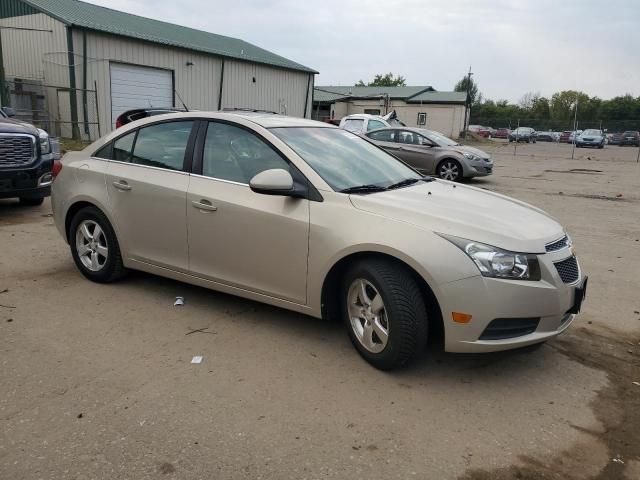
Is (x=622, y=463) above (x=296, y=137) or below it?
below

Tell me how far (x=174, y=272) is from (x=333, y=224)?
1.63m

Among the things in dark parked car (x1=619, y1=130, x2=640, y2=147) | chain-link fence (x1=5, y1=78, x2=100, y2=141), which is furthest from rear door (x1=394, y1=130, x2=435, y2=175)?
dark parked car (x1=619, y1=130, x2=640, y2=147)

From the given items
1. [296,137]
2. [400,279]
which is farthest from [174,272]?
[400,279]

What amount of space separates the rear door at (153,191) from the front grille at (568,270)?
2772 mm

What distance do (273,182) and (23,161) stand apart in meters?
5.65

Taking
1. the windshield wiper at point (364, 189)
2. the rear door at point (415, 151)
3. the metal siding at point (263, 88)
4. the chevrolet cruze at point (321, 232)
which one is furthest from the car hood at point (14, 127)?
the metal siding at point (263, 88)

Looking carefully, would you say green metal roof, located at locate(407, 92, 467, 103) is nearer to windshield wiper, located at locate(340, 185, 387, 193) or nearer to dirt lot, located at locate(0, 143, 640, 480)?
dirt lot, located at locate(0, 143, 640, 480)

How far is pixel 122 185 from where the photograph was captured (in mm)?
4715

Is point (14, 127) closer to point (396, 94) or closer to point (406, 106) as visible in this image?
point (406, 106)

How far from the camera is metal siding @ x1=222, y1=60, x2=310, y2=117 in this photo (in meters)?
27.0

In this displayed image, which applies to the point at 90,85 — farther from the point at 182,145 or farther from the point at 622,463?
the point at 622,463

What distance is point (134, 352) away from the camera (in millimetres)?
3762

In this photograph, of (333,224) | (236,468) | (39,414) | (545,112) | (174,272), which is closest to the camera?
(236,468)

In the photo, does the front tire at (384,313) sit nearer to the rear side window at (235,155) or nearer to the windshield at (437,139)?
the rear side window at (235,155)
